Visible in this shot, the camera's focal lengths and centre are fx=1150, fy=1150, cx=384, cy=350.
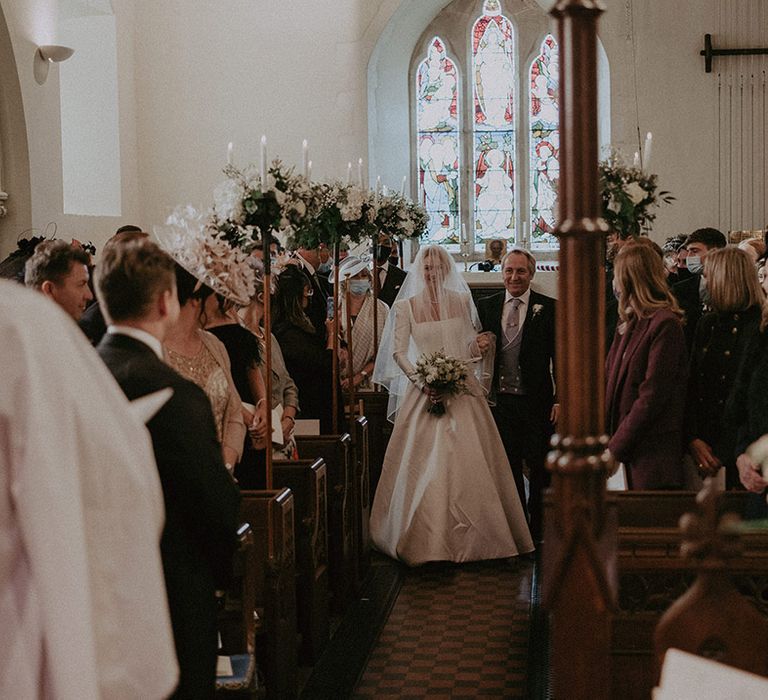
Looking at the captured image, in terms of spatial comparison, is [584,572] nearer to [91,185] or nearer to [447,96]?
[91,185]

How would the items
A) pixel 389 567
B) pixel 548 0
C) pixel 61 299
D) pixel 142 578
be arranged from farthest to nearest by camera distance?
pixel 548 0 → pixel 389 567 → pixel 61 299 → pixel 142 578

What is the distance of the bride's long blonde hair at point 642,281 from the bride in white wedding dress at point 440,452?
1.93 m

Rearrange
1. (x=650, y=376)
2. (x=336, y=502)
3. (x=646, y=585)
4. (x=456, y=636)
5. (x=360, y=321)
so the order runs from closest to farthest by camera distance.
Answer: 1. (x=646, y=585)
2. (x=650, y=376)
3. (x=456, y=636)
4. (x=336, y=502)
5. (x=360, y=321)

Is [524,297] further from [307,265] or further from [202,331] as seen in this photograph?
[202,331]

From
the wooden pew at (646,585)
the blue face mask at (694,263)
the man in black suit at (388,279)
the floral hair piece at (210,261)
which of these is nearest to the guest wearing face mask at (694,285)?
the blue face mask at (694,263)

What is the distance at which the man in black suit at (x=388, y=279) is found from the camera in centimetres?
897

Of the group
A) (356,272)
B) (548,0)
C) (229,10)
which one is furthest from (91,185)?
(548,0)

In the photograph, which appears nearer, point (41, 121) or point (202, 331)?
point (202, 331)

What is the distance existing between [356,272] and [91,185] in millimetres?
4210

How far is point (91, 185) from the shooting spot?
11.3 meters

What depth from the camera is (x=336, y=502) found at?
5.45 m

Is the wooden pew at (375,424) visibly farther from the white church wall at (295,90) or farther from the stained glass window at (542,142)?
the stained glass window at (542,142)

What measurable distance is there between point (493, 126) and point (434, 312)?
7.38 metres

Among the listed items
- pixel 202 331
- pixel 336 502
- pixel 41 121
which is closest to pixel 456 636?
pixel 336 502
